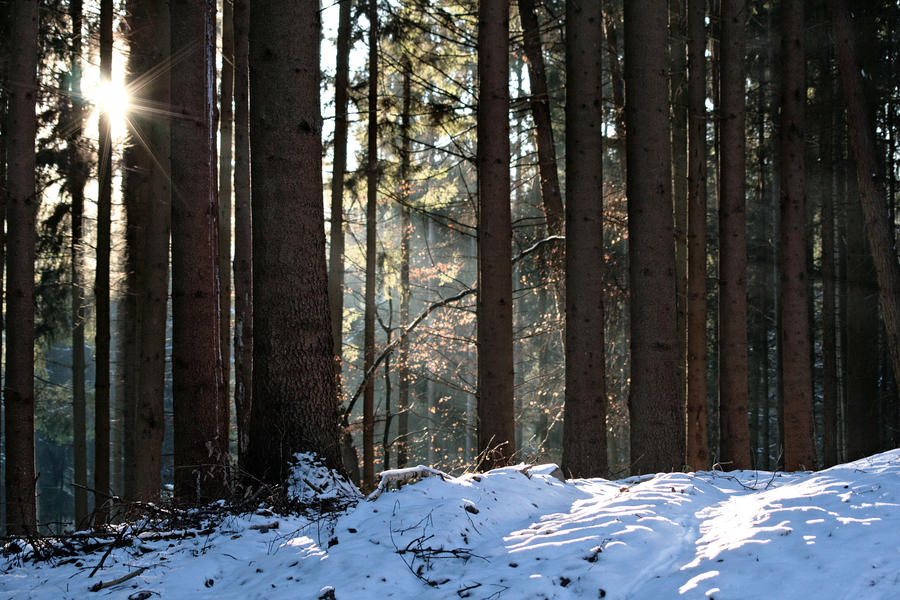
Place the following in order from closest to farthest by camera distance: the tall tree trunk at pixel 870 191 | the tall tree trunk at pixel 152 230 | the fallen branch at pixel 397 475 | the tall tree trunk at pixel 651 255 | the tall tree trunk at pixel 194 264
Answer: the fallen branch at pixel 397 475, the tall tree trunk at pixel 194 264, the tall tree trunk at pixel 651 255, the tall tree trunk at pixel 152 230, the tall tree trunk at pixel 870 191

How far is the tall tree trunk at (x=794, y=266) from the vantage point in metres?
10.8

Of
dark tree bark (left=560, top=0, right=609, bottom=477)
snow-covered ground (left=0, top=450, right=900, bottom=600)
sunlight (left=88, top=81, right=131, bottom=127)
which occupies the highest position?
sunlight (left=88, top=81, right=131, bottom=127)

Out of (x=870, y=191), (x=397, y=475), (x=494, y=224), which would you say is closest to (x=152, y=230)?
(x=494, y=224)

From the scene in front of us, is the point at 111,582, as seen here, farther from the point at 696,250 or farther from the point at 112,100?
the point at 696,250

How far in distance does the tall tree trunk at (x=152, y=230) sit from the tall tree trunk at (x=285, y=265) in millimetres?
4527

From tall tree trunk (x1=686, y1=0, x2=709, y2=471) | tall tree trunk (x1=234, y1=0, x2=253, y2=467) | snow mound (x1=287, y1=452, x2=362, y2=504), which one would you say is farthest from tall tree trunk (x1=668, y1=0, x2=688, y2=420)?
snow mound (x1=287, y1=452, x2=362, y2=504)

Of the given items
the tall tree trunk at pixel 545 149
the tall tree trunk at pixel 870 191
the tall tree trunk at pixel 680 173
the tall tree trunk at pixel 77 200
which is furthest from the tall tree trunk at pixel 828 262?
the tall tree trunk at pixel 77 200

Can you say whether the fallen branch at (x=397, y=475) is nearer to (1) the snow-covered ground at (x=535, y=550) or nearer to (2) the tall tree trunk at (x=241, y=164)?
(1) the snow-covered ground at (x=535, y=550)

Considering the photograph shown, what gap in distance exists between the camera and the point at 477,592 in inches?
134

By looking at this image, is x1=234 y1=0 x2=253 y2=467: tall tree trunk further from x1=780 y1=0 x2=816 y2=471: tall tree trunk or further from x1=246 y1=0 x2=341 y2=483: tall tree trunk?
x1=780 y1=0 x2=816 y2=471: tall tree trunk

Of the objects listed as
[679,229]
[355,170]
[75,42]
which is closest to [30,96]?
[75,42]

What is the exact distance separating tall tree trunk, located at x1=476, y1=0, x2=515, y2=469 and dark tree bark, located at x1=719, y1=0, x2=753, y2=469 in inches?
146

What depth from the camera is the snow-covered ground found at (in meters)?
3.27

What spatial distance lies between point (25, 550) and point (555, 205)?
32.0ft
